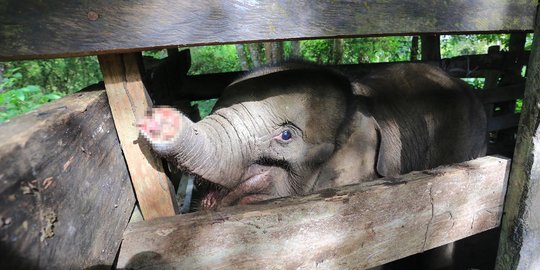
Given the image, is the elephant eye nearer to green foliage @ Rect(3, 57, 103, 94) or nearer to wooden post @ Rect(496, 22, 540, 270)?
wooden post @ Rect(496, 22, 540, 270)

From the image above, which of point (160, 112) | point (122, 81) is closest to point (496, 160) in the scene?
point (160, 112)

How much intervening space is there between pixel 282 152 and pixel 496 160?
122 centimetres

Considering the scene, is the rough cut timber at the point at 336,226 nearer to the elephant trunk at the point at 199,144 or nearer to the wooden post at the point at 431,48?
the elephant trunk at the point at 199,144

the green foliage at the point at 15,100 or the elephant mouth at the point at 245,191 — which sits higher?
the green foliage at the point at 15,100

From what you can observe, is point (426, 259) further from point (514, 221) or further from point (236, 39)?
point (236, 39)

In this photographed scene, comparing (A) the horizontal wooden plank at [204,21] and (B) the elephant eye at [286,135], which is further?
(B) the elephant eye at [286,135]

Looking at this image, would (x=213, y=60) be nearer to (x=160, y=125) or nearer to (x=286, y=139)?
(x=286, y=139)

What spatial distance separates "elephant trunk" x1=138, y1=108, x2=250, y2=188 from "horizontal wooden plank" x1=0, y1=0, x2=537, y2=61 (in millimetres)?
366

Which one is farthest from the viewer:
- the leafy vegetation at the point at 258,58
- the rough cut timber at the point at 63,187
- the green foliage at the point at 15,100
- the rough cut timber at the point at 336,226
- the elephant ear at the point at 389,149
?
the leafy vegetation at the point at 258,58

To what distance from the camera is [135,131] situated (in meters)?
1.29

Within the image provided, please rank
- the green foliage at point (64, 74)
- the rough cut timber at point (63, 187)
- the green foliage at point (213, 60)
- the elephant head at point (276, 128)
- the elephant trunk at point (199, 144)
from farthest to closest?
the green foliage at point (213, 60) → the green foliage at point (64, 74) → the elephant head at point (276, 128) → the elephant trunk at point (199, 144) → the rough cut timber at point (63, 187)

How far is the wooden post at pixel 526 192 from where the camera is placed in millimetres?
1484

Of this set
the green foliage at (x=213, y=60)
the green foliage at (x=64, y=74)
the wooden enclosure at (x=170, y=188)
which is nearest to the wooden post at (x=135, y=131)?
the wooden enclosure at (x=170, y=188)

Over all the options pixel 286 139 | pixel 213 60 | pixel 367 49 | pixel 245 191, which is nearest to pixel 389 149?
pixel 286 139
